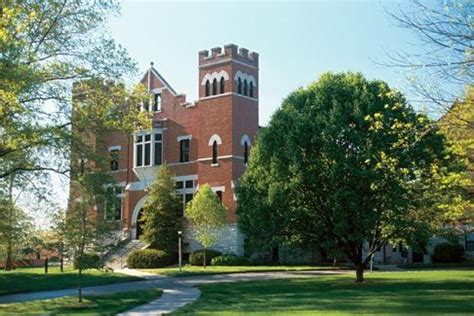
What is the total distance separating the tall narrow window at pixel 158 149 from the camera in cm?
5347

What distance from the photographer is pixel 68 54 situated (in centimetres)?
2258

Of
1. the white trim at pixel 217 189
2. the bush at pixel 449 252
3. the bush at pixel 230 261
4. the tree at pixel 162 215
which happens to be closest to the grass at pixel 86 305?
the bush at pixel 230 261

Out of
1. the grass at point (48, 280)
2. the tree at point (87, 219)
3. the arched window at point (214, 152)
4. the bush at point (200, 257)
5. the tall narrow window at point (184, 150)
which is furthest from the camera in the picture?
the tall narrow window at point (184, 150)

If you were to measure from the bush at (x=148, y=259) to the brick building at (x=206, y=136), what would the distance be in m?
4.33

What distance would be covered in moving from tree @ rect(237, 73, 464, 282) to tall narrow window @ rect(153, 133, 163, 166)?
2386cm

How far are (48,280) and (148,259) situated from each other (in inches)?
520

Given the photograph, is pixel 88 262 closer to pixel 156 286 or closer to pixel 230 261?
pixel 156 286

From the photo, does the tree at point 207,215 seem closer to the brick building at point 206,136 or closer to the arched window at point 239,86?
the brick building at point 206,136

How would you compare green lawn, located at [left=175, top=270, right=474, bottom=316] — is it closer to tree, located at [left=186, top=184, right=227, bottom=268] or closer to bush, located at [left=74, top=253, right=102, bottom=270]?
bush, located at [left=74, top=253, right=102, bottom=270]

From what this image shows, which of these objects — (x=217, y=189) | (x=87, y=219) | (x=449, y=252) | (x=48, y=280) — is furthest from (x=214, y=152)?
(x=87, y=219)

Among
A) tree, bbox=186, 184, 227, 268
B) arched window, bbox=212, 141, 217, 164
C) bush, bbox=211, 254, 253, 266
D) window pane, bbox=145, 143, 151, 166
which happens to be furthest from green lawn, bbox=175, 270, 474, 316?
window pane, bbox=145, 143, 151, 166

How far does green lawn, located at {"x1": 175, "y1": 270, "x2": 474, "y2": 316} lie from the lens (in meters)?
17.5

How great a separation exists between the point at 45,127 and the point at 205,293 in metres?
8.68

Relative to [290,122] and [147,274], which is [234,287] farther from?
[147,274]
